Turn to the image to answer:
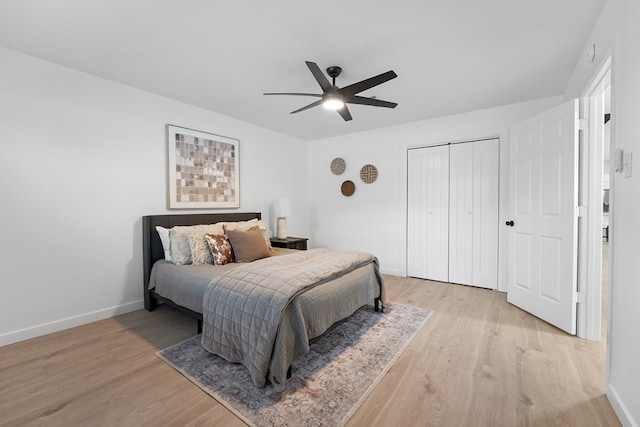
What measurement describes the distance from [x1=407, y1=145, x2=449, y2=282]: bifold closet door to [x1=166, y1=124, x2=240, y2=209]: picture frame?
2.76 metres

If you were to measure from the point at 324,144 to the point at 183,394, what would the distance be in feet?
14.5

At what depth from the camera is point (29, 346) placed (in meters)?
2.24

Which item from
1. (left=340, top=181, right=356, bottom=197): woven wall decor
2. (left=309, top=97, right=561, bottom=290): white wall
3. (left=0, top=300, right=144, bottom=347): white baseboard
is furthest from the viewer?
(left=340, top=181, right=356, bottom=197): woven wall decor

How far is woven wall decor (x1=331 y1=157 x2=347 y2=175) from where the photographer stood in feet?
16.3

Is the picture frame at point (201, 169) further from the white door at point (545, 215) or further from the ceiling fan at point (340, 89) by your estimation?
the white door at point (545, 215)

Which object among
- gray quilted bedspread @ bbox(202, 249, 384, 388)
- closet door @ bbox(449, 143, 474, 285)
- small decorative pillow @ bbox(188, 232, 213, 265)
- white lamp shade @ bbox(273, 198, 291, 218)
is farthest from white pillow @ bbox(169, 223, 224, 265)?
closet door @ bbox(449, 143, 474, 285)

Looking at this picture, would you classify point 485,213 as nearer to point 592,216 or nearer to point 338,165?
point 592,216

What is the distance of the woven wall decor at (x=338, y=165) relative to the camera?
16.3 ft

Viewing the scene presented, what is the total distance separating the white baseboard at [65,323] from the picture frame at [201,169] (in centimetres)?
121

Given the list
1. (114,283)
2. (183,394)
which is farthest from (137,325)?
(183,394)

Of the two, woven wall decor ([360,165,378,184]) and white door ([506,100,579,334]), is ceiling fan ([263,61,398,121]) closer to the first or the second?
white door ([506,100,579,334])

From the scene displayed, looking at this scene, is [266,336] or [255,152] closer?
[266,336]

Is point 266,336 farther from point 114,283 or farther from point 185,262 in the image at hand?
point 114,283

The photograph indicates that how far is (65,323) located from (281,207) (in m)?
2.82
